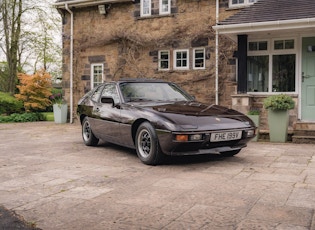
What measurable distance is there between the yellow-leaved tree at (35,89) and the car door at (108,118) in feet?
32.5

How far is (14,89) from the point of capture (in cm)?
2436

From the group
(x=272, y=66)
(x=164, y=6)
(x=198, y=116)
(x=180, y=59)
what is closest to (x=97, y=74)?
(x=180, y=59)

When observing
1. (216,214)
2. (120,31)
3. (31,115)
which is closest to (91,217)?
(216,214)

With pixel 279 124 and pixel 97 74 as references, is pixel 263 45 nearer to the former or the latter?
pixel 279 124

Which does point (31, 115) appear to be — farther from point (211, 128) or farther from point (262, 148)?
point (211, 128)

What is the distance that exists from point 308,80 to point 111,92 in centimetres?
628

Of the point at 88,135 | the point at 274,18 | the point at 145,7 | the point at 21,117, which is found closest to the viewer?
the point at 88,135

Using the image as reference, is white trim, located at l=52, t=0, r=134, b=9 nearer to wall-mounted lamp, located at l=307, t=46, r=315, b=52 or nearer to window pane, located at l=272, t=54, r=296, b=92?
window pane, located at l=272, t=54, r=296, b=92

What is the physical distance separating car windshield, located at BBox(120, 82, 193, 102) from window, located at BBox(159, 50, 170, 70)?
6550mm

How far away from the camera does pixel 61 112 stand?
15.5 metres

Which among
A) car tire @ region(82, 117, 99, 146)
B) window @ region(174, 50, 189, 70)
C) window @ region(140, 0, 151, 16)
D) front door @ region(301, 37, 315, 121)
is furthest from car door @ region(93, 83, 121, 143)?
window @ region(140, 0, 151, 16)

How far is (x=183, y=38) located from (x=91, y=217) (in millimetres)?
10791

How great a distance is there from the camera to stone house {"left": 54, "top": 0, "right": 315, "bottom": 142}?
1050cm

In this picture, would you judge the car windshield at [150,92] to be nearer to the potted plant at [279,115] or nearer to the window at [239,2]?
the potted plant at [279,115]
